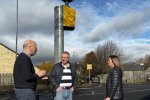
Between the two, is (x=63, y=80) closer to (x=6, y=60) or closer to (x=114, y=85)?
(x=114, y=85)

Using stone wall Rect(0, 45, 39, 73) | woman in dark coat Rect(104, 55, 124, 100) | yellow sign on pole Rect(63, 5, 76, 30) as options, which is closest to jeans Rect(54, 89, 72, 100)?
woman in dark coat Rect(104, 55, 124, 100)

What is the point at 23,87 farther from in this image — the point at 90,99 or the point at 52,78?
the point at 90,99

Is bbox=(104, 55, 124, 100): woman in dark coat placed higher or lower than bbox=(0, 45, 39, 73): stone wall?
lower

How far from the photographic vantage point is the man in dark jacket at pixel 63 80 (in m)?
4.61

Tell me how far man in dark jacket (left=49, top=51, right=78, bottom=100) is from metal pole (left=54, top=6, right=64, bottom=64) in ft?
5.92

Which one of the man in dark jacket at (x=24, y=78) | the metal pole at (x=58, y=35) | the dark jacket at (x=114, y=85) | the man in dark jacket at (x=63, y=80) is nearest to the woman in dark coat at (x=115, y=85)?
the dark jacket at (x=114, y=85)

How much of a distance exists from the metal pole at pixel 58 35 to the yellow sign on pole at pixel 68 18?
15 centimetres

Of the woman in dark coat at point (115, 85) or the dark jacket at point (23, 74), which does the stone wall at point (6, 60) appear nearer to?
the woman in dark coat at point (115, 85)

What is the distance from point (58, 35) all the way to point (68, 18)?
2.60 feet

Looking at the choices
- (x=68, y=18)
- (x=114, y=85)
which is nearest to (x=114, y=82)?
(x=114, y=85)

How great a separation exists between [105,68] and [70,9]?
43.0 meters

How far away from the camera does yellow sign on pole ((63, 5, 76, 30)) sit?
688cm

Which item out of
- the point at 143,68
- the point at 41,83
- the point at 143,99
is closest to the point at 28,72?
the point at 143,99

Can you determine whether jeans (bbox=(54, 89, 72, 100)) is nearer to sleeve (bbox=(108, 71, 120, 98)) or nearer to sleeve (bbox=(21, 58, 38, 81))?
sleeve (bbox=(108, 71, 120, 98))
